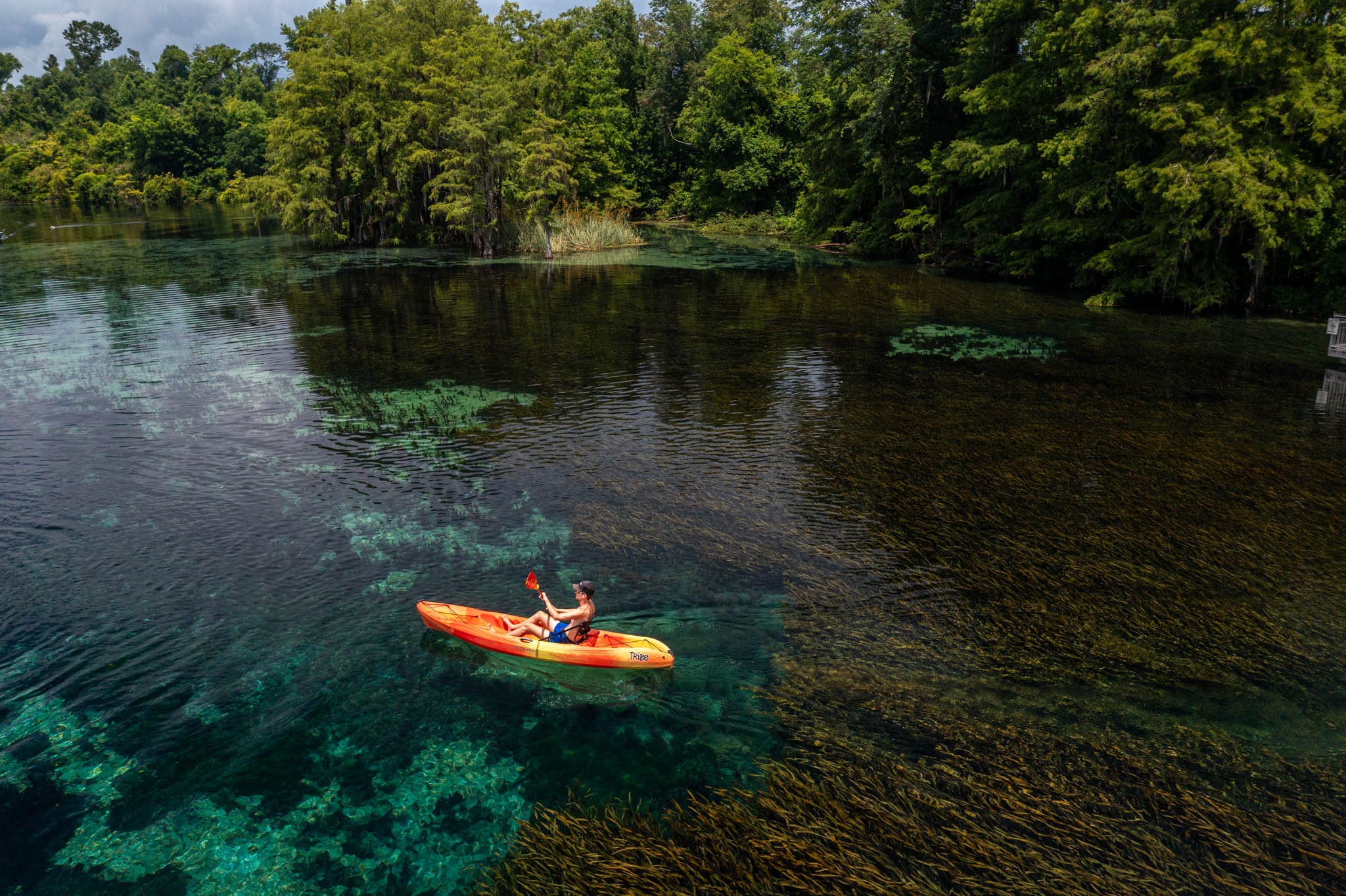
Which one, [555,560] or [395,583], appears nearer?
[395,583]

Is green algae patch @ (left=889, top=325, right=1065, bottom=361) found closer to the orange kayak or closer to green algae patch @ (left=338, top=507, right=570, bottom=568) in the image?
green algae patch @ (left=338, top=507, right=570, bottom=568)

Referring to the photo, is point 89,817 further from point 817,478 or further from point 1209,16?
point 1209,16

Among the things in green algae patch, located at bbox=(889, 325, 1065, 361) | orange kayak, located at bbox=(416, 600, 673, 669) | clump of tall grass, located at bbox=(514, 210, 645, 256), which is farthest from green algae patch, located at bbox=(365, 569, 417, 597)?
clump of tall grass, located at bbox=(514, 210, 645, 256)

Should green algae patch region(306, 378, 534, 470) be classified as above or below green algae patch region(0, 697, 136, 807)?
above

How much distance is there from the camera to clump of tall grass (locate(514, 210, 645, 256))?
1987 inches

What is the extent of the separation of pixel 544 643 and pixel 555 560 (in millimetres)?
2580

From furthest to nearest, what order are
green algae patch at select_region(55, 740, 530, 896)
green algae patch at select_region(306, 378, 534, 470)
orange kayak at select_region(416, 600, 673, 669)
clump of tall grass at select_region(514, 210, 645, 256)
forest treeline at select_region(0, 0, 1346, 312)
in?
clump of tall grass at select_region(514, 210, 645, 256), forest treeline at select_region(0, 0, 1346, 312), green algae patch at select_region(306, 378, 534, 470), orange kayak at select_region(416, 600, 673, 669), green algae patch at select_region(55, 740, 530, 896)

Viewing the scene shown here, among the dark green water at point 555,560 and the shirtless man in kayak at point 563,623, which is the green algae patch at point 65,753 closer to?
the dark green water at point 555,560

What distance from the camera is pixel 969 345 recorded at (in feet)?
83.7

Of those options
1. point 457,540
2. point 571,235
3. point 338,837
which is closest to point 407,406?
point 457,540

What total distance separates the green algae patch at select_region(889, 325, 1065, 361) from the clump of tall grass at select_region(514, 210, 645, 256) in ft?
94.4

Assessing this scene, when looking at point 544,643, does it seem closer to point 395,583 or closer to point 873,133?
point 395,583

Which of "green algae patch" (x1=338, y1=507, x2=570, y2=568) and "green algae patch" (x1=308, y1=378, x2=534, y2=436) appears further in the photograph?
"green algae patch" (x1=308, y1=378, x2=534, y2=436)

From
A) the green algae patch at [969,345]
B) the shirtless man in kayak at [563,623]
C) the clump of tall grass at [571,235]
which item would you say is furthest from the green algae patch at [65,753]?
the clump of tall grass at [571,235]
